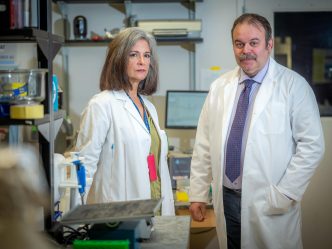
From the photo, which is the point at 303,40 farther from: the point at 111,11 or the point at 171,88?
the point at 111,11

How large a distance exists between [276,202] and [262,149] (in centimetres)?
23

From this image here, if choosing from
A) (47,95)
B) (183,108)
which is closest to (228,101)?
(47,95)

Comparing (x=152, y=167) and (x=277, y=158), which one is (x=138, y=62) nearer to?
(x=152, y=167)

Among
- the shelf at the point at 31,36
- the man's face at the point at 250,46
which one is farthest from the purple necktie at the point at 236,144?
the shelf at the point at 31,36

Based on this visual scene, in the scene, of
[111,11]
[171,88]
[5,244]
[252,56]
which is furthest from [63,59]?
[5,244]

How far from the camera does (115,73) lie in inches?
87.5

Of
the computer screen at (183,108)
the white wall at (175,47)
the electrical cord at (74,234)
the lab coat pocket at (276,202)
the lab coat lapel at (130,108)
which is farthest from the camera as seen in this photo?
the white wall at (175,47)

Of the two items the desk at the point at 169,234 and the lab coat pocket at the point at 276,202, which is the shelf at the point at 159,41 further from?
the desk at the point at 169,234

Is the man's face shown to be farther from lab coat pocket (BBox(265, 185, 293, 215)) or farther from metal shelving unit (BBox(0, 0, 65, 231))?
metal shelving unit (BBox(0, 0, 65, 231))

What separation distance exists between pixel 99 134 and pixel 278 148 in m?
0.77

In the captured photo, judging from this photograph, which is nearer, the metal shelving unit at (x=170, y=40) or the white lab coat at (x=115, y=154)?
the white lab coat at (x=115, y=154)

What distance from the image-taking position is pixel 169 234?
1.62 meters

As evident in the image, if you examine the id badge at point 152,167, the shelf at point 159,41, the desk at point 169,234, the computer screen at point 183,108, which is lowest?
the desk at point 169,234

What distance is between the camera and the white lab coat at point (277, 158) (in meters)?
2.06
